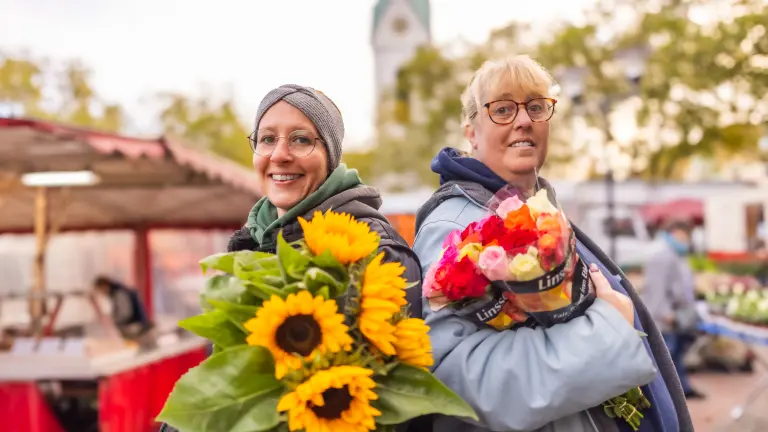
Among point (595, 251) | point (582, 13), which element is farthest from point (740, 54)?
point (595, 251)

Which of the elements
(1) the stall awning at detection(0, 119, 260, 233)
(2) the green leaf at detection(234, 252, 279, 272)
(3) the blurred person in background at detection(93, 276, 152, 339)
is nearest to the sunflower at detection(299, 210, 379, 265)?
(2) the green leaf at detection(234, 252, 279, 272)

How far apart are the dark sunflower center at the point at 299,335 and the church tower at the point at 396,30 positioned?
80214 mm

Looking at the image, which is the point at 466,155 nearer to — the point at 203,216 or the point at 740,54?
the point at 203,216

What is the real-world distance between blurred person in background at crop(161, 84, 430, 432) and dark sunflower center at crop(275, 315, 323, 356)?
1.36ft

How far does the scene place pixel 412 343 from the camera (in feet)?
5.95

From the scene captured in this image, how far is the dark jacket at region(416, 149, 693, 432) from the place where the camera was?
6.98 feet

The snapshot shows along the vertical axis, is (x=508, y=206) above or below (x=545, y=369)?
above

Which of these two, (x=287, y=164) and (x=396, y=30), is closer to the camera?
(x=287, y=164)

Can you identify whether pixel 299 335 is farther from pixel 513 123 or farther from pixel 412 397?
pixel 513 123

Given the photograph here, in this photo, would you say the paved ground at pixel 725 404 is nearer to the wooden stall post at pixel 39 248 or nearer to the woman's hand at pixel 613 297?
the wooden stall post at pixel 39 248

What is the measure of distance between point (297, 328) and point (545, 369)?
57cm

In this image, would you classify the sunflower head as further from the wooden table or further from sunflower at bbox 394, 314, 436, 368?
the wooden table

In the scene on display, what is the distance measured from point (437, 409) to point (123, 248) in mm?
12390

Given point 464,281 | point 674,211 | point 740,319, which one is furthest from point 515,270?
point 674,211
